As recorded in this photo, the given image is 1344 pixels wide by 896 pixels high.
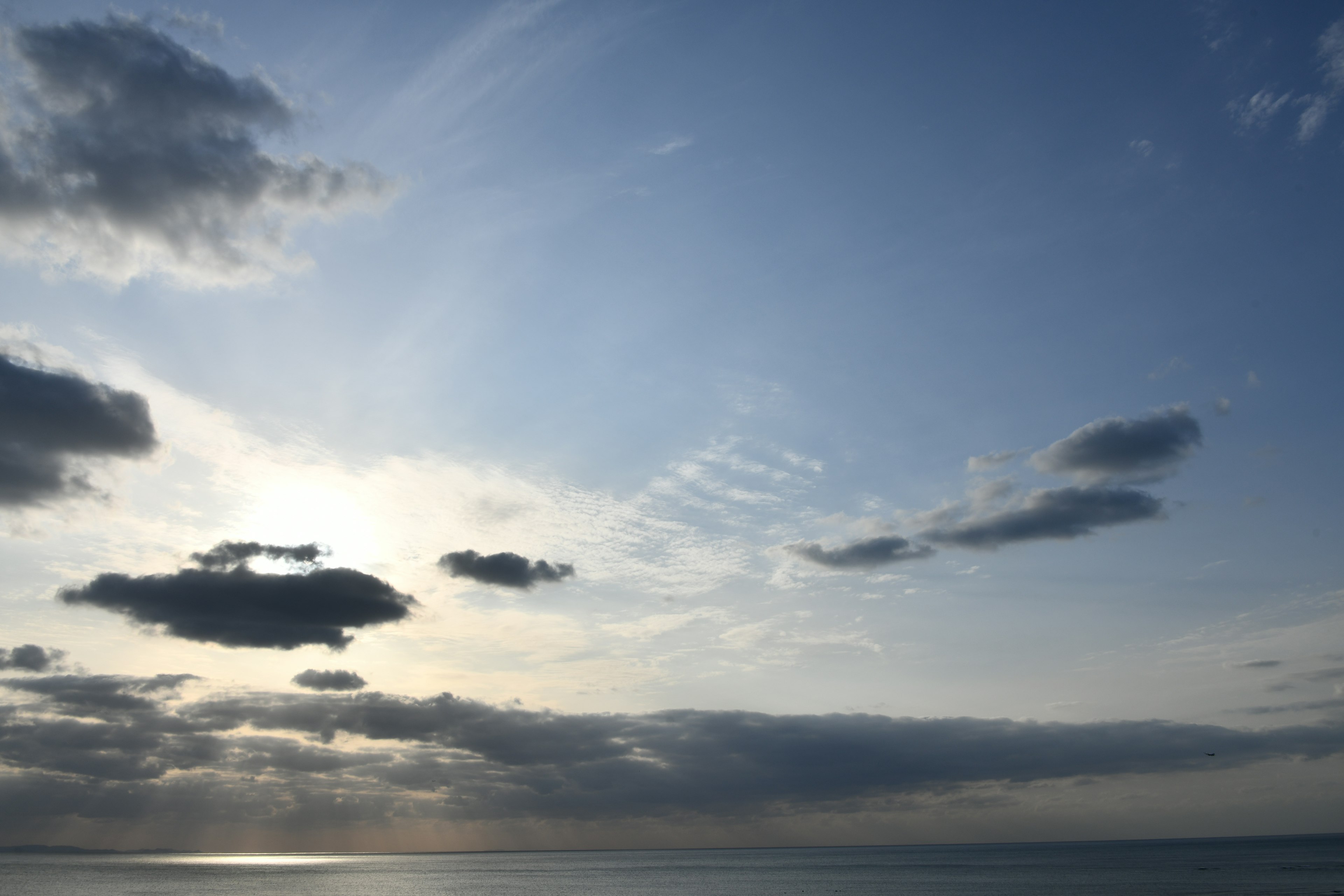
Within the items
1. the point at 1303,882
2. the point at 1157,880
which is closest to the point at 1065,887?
the point at 1157,880

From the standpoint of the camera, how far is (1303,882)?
165 m

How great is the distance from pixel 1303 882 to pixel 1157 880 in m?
37.8

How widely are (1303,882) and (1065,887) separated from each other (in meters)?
46.1

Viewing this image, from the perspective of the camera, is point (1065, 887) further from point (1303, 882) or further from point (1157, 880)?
point (1303, 882)

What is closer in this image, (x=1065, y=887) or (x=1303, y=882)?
(x=1303, y=882)

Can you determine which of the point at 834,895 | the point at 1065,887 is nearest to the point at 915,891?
the point at 834,895

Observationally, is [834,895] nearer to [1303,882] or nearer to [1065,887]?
[1065,887]

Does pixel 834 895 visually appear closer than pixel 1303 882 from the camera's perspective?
No

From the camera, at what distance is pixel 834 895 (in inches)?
7697

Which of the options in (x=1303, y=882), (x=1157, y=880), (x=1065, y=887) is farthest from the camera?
(x=1157, y=880)

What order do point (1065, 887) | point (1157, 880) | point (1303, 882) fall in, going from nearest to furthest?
point (1303, 882) < point (1065, 887) < point (1157, 880)

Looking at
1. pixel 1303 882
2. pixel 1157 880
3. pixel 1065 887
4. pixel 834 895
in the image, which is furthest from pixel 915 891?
pixel 1303 882

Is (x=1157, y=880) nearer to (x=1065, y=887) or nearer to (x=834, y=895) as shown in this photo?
(x=1065, y=887)

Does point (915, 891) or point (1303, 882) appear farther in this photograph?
point (915, 891)
